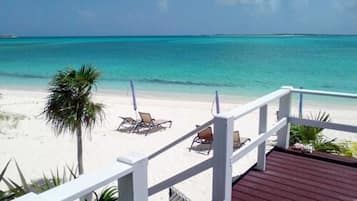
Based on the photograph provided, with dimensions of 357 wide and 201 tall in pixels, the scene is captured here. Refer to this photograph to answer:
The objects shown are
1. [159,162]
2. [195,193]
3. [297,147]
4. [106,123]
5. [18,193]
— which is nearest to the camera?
[18,193]

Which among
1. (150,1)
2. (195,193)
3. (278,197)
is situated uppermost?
(150,1)

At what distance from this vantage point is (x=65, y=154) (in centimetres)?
841

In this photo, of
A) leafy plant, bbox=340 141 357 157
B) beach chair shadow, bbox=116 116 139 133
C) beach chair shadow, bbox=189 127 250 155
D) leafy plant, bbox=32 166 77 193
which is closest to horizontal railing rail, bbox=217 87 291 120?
leafy plant, bbox=32 166 77 193

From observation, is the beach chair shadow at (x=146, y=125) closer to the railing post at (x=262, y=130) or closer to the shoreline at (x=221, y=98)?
the railing post at (x=262, y=130)

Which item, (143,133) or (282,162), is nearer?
(282,162)

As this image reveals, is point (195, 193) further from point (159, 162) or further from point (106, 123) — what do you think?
point (106, 123)

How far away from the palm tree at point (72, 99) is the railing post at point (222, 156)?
3.57 meters

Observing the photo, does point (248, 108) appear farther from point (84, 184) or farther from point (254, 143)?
point (84, 184)

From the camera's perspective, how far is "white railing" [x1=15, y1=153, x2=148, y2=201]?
1.39 meters

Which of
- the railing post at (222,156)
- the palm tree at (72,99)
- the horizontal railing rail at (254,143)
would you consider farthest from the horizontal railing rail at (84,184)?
the palm tree at (72,99)

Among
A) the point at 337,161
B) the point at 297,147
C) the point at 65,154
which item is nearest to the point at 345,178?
the point at 337,161

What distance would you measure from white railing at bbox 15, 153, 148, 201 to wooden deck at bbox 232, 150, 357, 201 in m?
2.05

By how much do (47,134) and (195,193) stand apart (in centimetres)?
601

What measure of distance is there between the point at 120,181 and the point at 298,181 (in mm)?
2849
